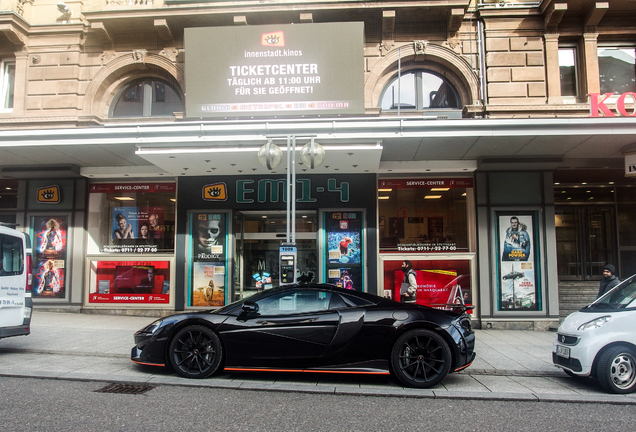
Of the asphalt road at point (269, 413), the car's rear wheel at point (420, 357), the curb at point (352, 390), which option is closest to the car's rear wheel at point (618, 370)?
the curb at point (352, 390)

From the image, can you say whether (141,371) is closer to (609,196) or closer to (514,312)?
(514,312)

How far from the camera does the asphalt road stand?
14.3 feet

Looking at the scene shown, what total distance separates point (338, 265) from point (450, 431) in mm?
7585

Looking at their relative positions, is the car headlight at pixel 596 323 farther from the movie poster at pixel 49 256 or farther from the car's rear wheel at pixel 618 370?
the movie poster at pixel 49 256

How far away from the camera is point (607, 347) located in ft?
18.9

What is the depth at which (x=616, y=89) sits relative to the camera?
39.5ft

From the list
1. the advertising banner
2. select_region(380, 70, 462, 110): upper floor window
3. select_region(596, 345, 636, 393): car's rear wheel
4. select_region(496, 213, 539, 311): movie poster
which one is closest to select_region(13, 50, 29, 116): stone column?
the advertising banner

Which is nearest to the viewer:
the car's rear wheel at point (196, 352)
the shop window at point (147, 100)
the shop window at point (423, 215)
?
the car's rear wheel at point (196, 352)

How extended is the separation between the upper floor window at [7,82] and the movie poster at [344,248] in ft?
31.6

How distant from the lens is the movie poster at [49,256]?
40.2 ft

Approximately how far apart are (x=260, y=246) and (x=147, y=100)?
17.3 feet

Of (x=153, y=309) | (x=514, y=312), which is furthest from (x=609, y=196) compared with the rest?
(x=153, y=309)

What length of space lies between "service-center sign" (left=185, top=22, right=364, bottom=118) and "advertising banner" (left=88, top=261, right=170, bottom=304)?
423 centimetres

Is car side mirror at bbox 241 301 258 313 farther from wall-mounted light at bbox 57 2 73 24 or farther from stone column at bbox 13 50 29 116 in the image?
wall-mounted light at bbox 57 2 73 24
